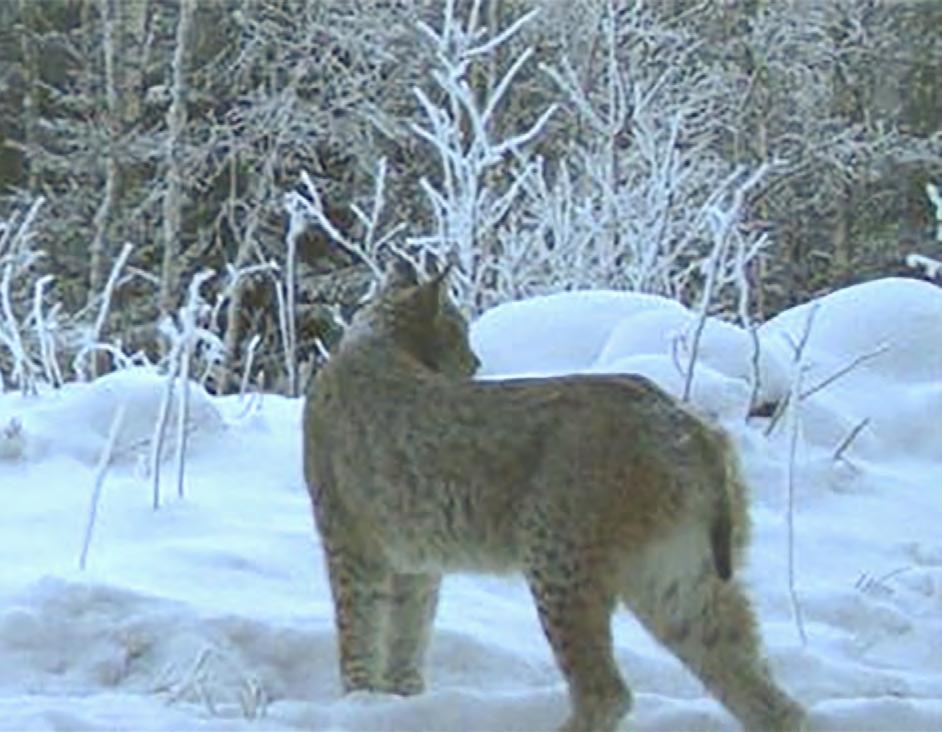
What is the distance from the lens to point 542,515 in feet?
14.3

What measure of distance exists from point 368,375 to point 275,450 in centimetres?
253

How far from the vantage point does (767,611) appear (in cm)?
586

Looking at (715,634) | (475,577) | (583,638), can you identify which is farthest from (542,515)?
(475,577)

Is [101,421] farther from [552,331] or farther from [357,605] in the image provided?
[357,605]

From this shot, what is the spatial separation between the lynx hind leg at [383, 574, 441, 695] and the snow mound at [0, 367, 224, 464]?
228cm

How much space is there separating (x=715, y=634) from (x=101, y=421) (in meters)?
3.57

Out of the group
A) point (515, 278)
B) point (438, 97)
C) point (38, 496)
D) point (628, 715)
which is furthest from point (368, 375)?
point (438, 97)

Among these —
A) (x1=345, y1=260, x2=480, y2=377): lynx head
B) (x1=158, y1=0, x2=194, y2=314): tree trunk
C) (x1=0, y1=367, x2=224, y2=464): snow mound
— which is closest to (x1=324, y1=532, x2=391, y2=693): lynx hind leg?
(x1=345, y1=260, x2=480, y2=377): lynx head

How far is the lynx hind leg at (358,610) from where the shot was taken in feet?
16.0

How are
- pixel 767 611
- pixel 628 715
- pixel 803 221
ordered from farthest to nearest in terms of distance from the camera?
1. pixel 803 221
2. pixel 767 611
3. pixel 628 715

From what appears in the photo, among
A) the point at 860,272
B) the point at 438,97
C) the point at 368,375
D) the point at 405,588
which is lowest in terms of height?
the point at 860,272

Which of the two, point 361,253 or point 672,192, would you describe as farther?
point 672,192

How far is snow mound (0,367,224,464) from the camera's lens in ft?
24.1

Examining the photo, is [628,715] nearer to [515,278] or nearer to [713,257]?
[713,257]
